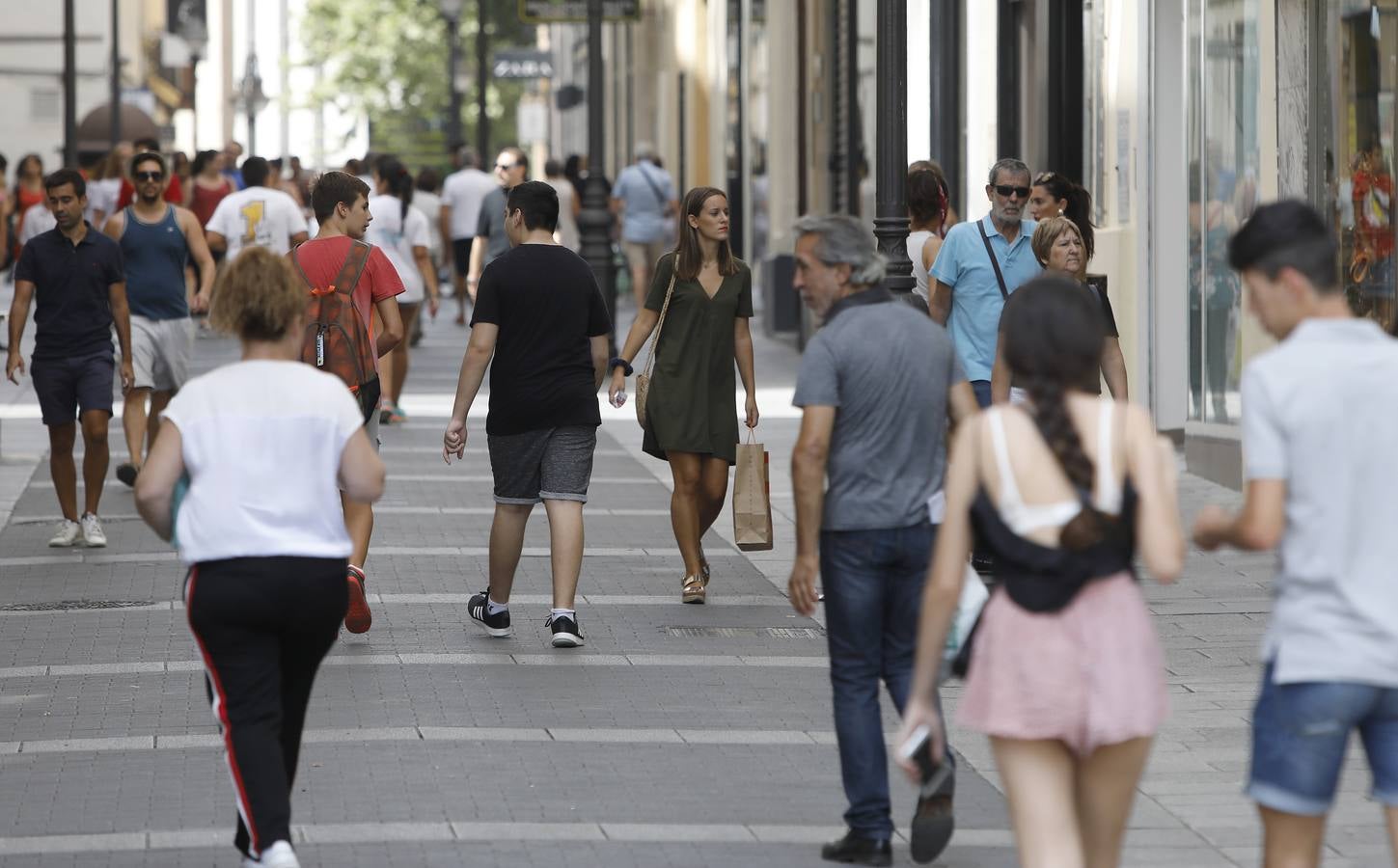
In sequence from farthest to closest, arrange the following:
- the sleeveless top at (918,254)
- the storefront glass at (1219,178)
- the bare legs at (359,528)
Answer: the storefront glass at (1219,178)
the sleeveless top at (918,254)
the bare legs at (359,528)


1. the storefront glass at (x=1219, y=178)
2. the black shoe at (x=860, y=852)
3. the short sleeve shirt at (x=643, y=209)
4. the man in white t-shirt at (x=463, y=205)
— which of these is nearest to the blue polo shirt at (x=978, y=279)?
the storefront glass at (x=1219, y=178)

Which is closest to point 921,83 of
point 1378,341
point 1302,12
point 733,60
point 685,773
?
point 1302,12

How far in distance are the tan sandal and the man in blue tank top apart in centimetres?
426

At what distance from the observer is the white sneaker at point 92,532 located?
39.6 feet

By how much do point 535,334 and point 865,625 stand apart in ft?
11.2

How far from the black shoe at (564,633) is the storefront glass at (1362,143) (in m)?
4.55

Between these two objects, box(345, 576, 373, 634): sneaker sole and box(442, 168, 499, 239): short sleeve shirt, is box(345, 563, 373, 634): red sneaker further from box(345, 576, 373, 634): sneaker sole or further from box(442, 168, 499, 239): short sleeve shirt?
box(442, 168, 499, 239): short sleeve shirt

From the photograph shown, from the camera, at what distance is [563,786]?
22.8 feet

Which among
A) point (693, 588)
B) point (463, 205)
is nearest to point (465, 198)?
point (463, 205)

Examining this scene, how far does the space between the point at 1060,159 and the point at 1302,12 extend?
5.10 metres

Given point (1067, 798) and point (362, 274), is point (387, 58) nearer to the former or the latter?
point (362, 274)

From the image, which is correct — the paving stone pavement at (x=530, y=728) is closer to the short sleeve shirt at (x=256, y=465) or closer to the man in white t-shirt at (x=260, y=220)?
the short sleeve shirt at (x=256, y=465)

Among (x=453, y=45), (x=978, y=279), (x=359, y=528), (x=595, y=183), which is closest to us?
(x=359, y=528)

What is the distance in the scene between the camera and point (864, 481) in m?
6.04
